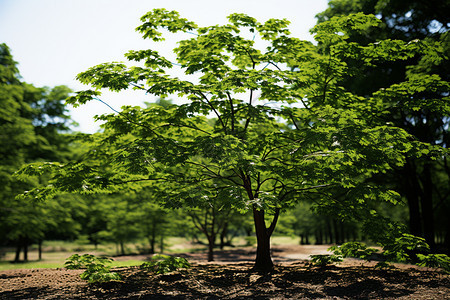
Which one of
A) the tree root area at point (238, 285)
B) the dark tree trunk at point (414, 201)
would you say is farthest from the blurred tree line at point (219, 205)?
the tree root area at point (238, 285)

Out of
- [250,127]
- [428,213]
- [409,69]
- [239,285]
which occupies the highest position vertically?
[409,69]

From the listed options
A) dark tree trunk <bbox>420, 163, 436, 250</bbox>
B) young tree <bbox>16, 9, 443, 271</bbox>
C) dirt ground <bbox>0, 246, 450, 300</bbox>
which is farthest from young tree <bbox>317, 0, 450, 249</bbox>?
dirt ground <bbox>0, 246, 450, 300</bbox>

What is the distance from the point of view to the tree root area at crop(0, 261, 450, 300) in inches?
279

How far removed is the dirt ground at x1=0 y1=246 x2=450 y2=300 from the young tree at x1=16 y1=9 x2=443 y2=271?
1790 mm

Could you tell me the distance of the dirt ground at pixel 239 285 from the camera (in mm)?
7082

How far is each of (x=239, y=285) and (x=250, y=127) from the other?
5.34m

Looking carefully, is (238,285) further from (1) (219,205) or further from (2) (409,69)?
(2) (409,69)

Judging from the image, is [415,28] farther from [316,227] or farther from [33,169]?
[316,227]

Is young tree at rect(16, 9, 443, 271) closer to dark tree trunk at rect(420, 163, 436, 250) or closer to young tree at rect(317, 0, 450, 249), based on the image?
young tree at rect(317, 0, 450, 249)

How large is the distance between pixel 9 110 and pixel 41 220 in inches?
261

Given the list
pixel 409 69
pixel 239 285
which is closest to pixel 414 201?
pixel 409 69

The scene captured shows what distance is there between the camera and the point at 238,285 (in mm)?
8070

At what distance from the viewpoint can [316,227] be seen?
39.7 metres

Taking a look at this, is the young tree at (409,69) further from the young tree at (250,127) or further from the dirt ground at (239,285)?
the dirt ground at (239,285)
